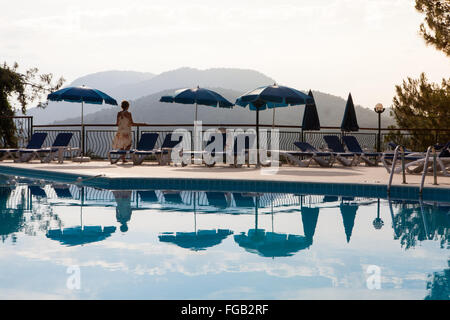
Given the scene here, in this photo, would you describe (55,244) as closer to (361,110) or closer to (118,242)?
(118,242)

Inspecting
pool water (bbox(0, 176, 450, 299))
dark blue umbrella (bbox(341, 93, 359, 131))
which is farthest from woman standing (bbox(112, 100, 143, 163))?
dark blue umbrella (bbox(341, 93, 359, 131))

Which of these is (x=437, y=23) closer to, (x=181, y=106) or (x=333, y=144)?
(x=333, y=144)

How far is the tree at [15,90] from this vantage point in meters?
18.1

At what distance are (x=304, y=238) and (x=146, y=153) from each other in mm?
7385

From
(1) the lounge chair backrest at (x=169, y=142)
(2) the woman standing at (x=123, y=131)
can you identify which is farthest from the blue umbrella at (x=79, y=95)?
(1) the lounge chair backrest at (x=169, y=142)

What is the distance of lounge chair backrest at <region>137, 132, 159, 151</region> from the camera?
484 inches

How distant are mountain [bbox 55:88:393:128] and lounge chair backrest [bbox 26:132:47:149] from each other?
5123 centimetres

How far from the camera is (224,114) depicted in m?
67.6

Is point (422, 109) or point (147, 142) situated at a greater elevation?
point (422, 109)

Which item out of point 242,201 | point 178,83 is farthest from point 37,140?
point 178,83

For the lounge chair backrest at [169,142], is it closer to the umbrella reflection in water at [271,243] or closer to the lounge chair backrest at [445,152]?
the lounge chair backrest at [445,152]

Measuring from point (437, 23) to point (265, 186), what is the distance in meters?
12.0
